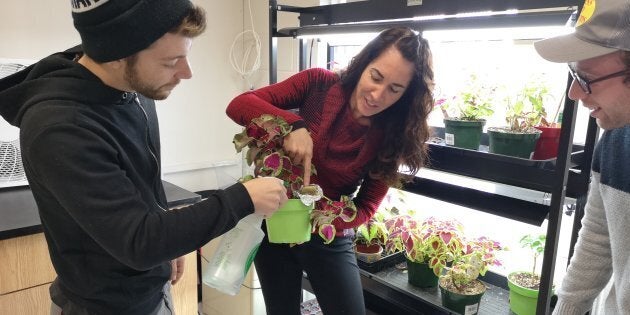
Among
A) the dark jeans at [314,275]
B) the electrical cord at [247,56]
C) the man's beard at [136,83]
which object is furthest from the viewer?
the electrical cord at [247,56]

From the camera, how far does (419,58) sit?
1219 millimetres

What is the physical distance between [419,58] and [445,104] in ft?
0.85

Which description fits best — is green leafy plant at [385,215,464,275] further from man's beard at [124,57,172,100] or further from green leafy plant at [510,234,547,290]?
man's beard at [124,57,172,100]

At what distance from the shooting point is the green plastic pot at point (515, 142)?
118 centimetres

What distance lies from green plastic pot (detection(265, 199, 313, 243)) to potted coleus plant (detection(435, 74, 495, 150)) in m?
0.55

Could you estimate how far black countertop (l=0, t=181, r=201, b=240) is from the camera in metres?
1.44

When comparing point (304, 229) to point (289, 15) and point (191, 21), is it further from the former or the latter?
point (289, 15)

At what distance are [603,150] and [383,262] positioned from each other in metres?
0.91

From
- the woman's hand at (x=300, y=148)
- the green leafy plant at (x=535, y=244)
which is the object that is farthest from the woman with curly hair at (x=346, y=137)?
the green leafy plant at (x=535, y=244)

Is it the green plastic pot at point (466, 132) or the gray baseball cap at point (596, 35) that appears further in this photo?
the green plastic pot at point (466, 132)

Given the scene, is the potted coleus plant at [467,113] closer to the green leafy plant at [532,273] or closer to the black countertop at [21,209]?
the green leafy plant at [532,273]

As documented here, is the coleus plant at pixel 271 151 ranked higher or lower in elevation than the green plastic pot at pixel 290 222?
higher

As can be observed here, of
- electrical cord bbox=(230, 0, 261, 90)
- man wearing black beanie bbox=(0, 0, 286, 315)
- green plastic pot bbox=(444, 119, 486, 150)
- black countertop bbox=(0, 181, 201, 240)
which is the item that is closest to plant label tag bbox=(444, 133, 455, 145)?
green plastic pot bbox=(444, 119, 486, 150)

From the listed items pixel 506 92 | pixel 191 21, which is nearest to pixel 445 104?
pixel 506 92
